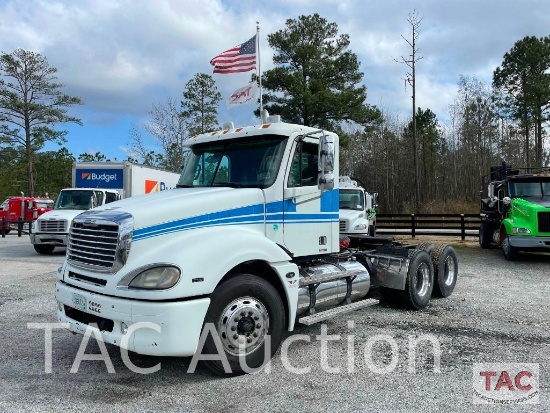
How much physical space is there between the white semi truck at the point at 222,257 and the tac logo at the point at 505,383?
172cm

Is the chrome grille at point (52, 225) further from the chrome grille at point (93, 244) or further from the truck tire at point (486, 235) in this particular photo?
the truck tire at point (486, 235)

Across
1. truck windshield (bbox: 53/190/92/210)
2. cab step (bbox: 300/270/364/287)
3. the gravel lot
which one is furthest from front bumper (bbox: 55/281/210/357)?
truck windshield (bbox: 53/190/92/210)

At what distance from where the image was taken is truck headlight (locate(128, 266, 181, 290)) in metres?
3.98

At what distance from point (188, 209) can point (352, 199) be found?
37.3ft

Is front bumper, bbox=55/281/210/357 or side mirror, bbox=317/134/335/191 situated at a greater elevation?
side mirror, bbox=317/134/335/191

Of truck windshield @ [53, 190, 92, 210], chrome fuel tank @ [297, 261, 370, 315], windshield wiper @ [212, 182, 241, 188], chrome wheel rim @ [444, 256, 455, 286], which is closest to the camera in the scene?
windshield wiper @ [212, 182, 241, 188]

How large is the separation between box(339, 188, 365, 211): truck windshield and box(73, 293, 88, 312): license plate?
11.5 m

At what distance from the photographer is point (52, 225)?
48.7ft

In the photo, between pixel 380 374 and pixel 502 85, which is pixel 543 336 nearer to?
pixel 380 374

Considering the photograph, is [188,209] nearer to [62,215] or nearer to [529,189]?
[529,189]

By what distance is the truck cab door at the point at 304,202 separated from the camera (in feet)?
17.5

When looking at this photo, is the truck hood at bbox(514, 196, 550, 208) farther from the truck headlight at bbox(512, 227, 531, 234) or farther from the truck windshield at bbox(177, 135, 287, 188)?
the truck windshield at bbox(177, 135, 287, 188)

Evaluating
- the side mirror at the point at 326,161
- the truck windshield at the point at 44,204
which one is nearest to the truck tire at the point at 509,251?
the side mirror at the point at 326,161

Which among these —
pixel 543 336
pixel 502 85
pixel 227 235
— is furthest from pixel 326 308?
pixel 502 85
